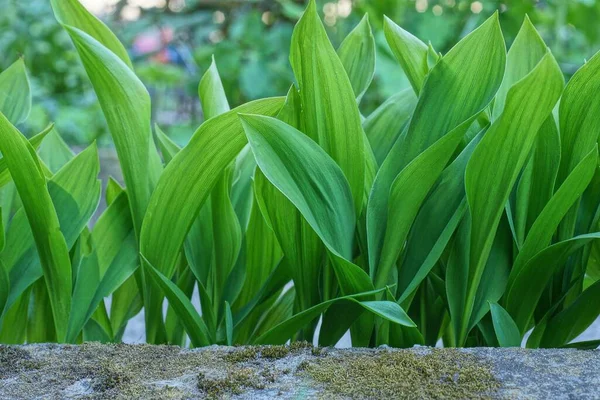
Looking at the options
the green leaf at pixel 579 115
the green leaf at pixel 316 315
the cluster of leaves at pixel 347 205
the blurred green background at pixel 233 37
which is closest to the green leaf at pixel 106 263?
the cluster of leaves at pixel 347 205

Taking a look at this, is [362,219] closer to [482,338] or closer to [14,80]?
[482,338]

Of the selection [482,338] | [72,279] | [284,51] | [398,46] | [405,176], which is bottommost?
[482,338]

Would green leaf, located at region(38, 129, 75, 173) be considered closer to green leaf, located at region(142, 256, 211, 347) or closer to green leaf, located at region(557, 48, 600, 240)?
green leaf, located at region(142, 256, 211, 347)

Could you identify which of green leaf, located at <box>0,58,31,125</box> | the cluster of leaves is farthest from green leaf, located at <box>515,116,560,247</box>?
green leaf, located at <box>0,58,31,125</box>

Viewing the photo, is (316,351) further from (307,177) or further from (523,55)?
(523,55)

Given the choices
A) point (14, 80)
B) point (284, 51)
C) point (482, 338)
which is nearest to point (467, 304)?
point (482, 338)

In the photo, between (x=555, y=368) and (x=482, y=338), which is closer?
(x=555, y=368)

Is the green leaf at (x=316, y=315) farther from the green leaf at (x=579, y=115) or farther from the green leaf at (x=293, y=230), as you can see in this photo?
the green leaf at (x=579, y=115)
